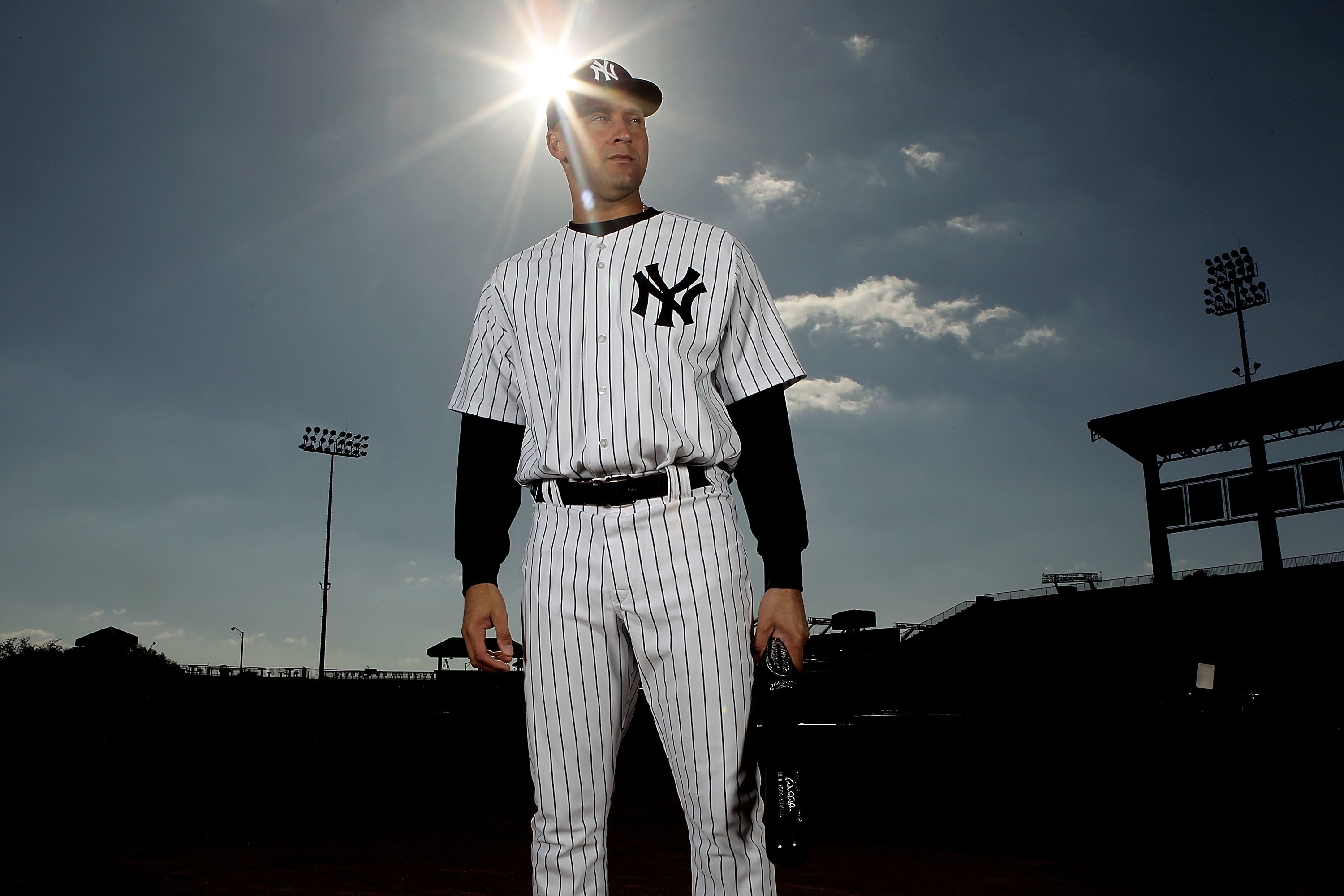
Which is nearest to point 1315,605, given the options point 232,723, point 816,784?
point 232,723

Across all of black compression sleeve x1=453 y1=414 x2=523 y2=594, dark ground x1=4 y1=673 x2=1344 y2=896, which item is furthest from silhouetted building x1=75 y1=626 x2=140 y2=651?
black compression sleeve x1=453 y1=414 x2=523 y2=594

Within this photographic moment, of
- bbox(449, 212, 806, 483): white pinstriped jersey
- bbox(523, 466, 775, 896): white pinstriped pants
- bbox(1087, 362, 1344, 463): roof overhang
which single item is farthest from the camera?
bbox(1087, 362, 1344, 463): roof overhang

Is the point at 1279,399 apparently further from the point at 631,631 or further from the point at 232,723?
the point at 631,631

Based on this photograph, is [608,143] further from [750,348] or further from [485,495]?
[485,495]

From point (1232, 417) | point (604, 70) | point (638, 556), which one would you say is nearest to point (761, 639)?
point (638, 556)

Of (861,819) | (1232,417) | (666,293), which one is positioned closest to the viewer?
(666,293)

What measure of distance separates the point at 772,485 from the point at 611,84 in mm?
1099

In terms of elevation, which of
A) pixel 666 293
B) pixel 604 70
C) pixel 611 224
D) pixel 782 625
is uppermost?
pixel 604 70

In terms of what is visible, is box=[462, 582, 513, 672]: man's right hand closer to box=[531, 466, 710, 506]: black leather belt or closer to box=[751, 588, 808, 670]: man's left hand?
box=[531, 466, 710, 506]: black leather belt

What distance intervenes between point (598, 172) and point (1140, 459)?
2766 cm

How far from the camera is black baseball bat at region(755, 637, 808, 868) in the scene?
6.30 feet

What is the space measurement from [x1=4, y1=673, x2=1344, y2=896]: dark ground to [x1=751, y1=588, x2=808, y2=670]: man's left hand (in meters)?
2.51

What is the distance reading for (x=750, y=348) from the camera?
2256 millimetres

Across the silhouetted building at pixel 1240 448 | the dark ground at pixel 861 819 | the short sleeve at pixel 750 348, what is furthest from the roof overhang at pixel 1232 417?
the short sleeve at pixel 750 348
